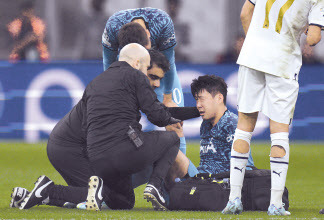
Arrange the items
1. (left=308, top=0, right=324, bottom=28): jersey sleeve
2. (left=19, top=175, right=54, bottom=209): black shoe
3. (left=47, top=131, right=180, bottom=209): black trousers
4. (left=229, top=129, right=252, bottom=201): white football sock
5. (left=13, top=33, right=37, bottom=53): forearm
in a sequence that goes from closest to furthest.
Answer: (left=308, top=0, right=324, bottom=28): jersey sleeve → (left=229, top=129, right=252, bottom=201): white football sock → (left=47, top=131, right=180, bottom=209): black trousers → (left=19, top=175, right=54, bottom=209): black shoe → (left=13, top=33, right=37, bottom=53): forearm

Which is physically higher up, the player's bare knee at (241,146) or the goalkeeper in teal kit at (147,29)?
the goalkeeper in teal kit at (147,29)

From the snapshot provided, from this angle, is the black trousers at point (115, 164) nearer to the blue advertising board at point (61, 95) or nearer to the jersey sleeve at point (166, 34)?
the jersey sleeve at point (166, 34)

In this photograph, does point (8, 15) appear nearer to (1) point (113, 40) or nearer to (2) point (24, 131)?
(2) point (24, 131)

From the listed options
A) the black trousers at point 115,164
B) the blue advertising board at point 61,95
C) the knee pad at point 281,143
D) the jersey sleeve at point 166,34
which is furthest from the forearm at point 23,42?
the knee pad at point 281,143

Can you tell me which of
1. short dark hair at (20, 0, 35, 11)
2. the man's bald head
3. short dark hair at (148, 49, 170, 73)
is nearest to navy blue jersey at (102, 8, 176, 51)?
short dark hair at (148, 49, 170, 73)

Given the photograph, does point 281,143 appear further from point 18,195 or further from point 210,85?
point 18,195

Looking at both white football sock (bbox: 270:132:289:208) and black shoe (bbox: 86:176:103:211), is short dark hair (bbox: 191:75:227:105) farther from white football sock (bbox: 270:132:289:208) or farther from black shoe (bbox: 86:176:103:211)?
black shoe (bbox: 86:176:103:211)

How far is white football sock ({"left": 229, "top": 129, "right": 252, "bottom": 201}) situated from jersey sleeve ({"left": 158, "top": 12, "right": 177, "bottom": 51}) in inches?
63.4

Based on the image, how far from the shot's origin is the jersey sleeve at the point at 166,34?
19.3ft

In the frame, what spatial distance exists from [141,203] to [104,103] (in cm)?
113

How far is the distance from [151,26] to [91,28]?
8.29 meters

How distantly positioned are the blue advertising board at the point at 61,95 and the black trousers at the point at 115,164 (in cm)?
662

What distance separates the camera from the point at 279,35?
177 inches

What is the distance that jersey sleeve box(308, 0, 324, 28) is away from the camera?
4.37m
